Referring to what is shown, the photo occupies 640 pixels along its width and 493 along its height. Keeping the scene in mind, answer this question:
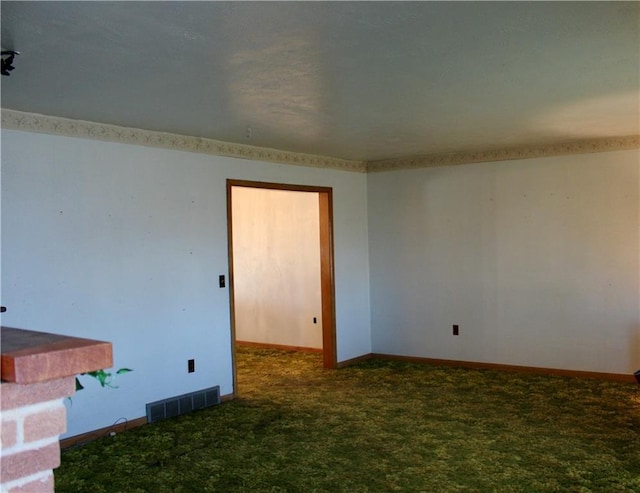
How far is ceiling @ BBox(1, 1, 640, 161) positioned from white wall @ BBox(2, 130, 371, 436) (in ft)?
1.12

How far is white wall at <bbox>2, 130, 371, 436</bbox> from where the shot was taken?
143 inches

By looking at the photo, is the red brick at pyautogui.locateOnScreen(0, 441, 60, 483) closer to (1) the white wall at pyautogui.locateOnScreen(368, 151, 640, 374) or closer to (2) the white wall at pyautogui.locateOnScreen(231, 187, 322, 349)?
(1) the white wall at pyautogui.locateOnScreen(368, 151, 640, 374)

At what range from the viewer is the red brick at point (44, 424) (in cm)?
102

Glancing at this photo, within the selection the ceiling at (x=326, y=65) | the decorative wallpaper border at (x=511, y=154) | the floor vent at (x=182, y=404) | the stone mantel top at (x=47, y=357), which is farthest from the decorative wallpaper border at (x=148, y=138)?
the stone mantel top at (x=47, y=357)

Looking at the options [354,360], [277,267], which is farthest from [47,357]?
[277,267]

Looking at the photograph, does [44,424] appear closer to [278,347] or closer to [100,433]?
[100,433]

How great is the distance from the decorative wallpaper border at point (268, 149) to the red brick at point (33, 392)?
10.1 feet

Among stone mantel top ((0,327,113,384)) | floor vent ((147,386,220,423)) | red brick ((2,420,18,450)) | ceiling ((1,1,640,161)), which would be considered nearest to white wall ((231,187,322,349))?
floor vent ((147,386,220,423))

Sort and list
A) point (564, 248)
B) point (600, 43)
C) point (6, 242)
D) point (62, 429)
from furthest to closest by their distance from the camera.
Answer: point (564, 248) < point (6, 242) < point (600, 43) < point (62, 429)

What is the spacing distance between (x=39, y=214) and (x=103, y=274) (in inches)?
24.1

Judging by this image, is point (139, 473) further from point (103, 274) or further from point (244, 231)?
point (244, 231)

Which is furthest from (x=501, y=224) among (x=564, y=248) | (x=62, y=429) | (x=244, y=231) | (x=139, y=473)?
(x=62, y=429)

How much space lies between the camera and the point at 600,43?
2.57m

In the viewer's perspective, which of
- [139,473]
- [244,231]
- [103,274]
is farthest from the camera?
[244,231]
